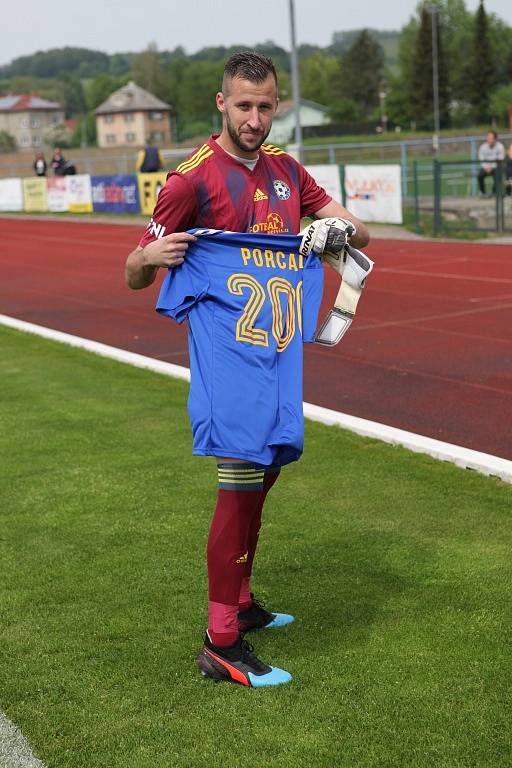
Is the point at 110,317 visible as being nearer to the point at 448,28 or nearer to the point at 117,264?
the point at 117,264

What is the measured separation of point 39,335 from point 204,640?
335 inches

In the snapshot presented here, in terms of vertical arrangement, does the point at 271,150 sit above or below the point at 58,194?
below

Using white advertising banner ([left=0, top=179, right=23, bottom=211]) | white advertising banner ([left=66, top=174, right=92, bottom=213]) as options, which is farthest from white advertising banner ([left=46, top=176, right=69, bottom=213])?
white advertising banner ([left=0, top=179, right=23, bottom=211])

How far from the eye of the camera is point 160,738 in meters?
3.41

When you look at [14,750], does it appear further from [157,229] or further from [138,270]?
[157,229]

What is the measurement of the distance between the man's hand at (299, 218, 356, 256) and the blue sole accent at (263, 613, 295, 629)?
4.58ft

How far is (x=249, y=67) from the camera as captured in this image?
3.67 meters

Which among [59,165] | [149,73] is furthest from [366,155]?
[149,73]

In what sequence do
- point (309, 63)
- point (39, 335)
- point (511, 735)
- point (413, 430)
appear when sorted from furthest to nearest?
1. point (309, 63)
2. point (39, 335)
3. point (413, 430)
4. point (511, 735)

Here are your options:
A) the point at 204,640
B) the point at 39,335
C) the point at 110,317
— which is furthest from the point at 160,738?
the point at 110,317

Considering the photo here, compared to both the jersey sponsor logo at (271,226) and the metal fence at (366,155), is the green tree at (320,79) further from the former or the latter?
the jersey sponsor logo at (271,226)

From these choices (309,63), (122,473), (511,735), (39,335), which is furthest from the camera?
(309,63)

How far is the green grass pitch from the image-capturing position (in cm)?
339

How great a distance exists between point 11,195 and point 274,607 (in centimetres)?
3926
